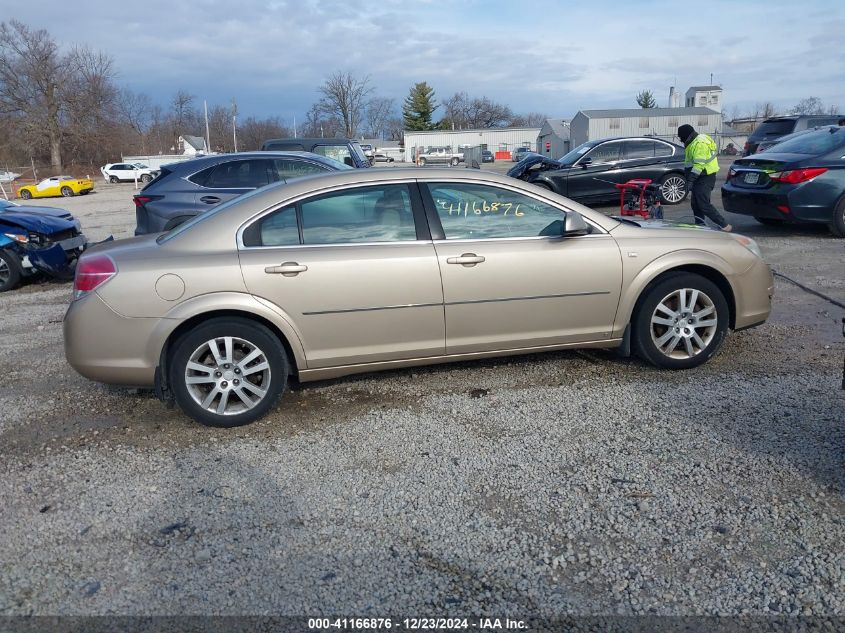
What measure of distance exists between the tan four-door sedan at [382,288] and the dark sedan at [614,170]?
10.2 m

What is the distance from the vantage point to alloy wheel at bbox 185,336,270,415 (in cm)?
431

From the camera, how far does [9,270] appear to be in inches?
364

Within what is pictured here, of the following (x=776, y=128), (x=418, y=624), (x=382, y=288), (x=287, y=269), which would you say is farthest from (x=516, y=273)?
(x=776, y=128)

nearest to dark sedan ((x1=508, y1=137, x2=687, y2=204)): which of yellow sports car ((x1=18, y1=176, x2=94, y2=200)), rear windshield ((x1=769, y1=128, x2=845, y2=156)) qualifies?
rear windshield ((x1=769, y1=128, x2=845, y2=156))

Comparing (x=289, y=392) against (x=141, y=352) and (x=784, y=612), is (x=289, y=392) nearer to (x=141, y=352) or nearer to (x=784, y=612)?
(x=141, y=352)

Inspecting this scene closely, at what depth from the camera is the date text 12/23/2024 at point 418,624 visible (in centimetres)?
257

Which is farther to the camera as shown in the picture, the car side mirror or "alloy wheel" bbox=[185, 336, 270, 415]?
the car side mirror

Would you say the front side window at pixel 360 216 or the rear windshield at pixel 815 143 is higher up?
the rear windshield at pixel 815 143

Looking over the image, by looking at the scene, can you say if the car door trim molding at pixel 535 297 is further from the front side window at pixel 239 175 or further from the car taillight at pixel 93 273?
the front side window at pixel 239 175

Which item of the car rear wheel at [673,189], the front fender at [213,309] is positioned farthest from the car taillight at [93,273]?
the car rear wheel at [673,189]

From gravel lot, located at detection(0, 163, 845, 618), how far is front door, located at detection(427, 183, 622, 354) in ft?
1.46

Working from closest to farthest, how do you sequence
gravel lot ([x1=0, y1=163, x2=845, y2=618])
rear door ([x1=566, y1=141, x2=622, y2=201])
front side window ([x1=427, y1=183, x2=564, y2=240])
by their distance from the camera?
gravel lot ([x1=0, y1=163, x2=845, y2=618]) < front side window ([x1=427, y1=183, x2=564, y2=240]) < rear door ([x1=566, y1=141, x2=622, y2=201])

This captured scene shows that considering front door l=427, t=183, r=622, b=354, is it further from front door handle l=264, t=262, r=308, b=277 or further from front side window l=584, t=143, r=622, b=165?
front side window l=584, t=143, r=622, b=165

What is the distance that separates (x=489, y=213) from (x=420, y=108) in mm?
96080
